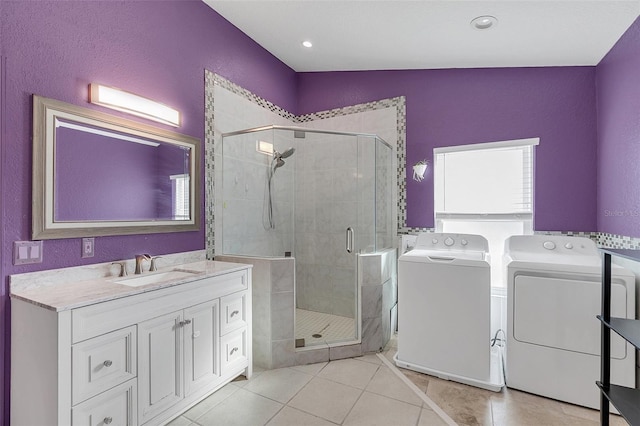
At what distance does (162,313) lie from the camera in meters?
1.67

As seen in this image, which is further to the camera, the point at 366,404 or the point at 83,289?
the point at 366,404

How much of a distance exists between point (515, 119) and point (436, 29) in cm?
109

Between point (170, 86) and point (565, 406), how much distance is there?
339cm

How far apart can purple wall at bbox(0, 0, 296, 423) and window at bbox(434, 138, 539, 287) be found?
7.25 feet

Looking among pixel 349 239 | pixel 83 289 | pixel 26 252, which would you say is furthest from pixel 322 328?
pixel 26 252

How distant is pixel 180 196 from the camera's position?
2.30 metres

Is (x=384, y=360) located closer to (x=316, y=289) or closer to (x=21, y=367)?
(x=316, y=289)

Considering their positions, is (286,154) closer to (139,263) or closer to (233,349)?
(139,263)

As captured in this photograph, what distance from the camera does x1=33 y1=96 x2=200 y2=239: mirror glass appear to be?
160 centimetres

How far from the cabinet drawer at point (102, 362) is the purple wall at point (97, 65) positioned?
19.0 inches

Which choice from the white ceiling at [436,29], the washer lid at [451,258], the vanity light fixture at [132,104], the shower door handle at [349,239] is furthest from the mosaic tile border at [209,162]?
the washer lid at [451,258]

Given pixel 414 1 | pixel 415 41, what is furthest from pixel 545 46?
pixel 414 1

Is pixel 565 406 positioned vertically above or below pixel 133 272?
below

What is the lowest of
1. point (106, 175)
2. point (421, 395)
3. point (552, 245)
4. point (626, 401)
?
point (421, 395)
